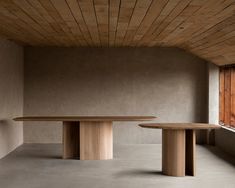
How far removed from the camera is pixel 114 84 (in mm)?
9469

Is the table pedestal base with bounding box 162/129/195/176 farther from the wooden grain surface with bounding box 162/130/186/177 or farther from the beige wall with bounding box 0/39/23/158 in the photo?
the beige wall with bounding box 0/39/23/158

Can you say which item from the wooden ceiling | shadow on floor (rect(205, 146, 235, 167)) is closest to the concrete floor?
shadow on floor (rect(205, 146, 235, 167))

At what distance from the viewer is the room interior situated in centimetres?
543

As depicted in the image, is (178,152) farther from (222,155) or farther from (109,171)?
(222,155)

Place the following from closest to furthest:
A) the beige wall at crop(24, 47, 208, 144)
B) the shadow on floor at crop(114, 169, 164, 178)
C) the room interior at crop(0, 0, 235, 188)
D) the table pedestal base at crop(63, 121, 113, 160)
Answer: the room interior at crop(0, 0, 235, 188), the shadow on floor at crop(114, 169, 164, 178), the table pedestal base at crop(63, 121, 113, 160), the beige wall at crop(24, 47, 208, 144)

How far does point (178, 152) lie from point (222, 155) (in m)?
2.26

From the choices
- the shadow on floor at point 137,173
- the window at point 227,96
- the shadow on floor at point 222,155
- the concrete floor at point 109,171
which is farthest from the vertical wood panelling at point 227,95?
the shadow on floor at point 137,173

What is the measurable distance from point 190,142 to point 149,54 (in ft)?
12.5

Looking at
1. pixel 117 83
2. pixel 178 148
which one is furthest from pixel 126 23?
pixel 117 83

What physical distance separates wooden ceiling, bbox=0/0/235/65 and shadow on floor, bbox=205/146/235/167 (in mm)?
1762

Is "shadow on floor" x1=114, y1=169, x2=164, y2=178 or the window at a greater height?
the window

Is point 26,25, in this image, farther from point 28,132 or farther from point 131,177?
point 28,132

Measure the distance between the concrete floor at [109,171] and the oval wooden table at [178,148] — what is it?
152 millimetres

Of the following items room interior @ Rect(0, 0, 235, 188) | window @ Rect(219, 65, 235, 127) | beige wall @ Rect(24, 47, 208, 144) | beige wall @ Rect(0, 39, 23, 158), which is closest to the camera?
room interior @ Rect(0, 0, 235, 188)
